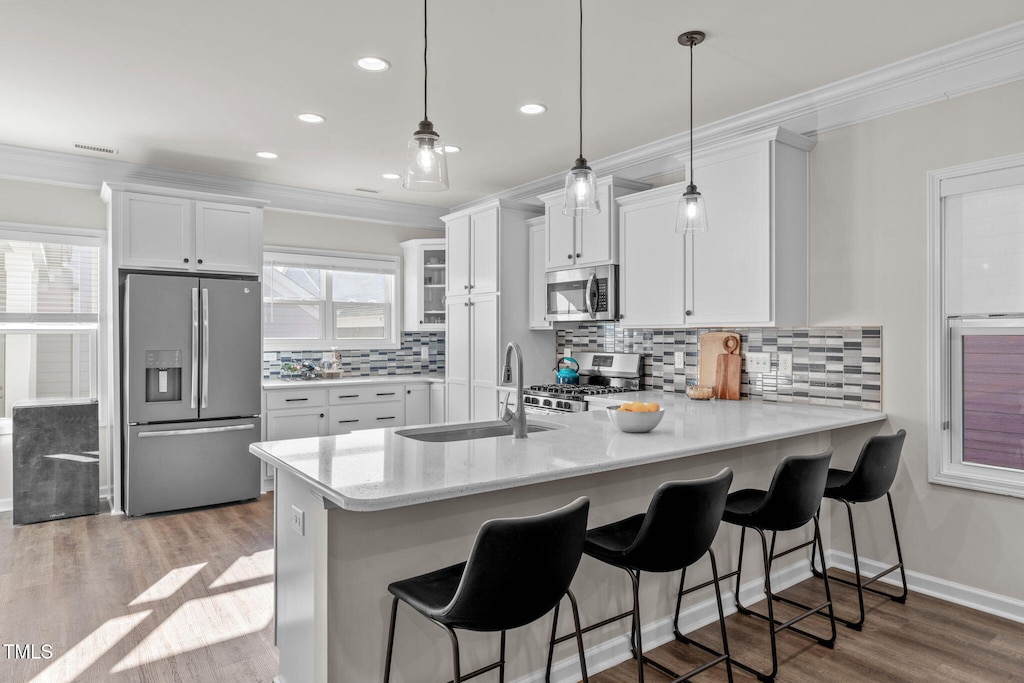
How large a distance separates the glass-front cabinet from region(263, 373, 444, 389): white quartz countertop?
0.55m

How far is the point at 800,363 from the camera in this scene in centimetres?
360

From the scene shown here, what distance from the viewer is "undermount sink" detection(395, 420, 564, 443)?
2.69m

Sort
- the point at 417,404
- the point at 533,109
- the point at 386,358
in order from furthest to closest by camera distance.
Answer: the point at 386,358 < the point at 417,404 < the point at 533,109

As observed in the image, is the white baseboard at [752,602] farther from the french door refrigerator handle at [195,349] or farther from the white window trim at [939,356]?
the french door refrigerator handle at [195,349]

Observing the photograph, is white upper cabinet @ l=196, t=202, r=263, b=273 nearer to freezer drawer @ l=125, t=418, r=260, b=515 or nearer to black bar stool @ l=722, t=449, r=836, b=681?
freezer drawer @ l=125, t=418, r=260, b=515

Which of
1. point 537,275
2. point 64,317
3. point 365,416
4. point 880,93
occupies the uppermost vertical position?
point 880,93

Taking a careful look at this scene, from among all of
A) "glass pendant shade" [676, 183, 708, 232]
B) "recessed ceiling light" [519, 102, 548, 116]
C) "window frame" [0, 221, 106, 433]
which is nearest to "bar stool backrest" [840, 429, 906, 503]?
"glass pendant shade" [676, 183, 708, 232]

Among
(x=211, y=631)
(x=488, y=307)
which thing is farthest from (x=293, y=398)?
(x=211, y=631)

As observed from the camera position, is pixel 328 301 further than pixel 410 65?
Yes

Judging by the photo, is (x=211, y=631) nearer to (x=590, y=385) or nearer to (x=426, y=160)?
(x=426, y=160)

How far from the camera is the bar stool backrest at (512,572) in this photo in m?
1.48

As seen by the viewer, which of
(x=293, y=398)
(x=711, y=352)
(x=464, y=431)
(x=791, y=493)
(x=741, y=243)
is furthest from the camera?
(x=293, y=398)

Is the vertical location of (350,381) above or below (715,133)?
below

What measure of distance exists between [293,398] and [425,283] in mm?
1713
